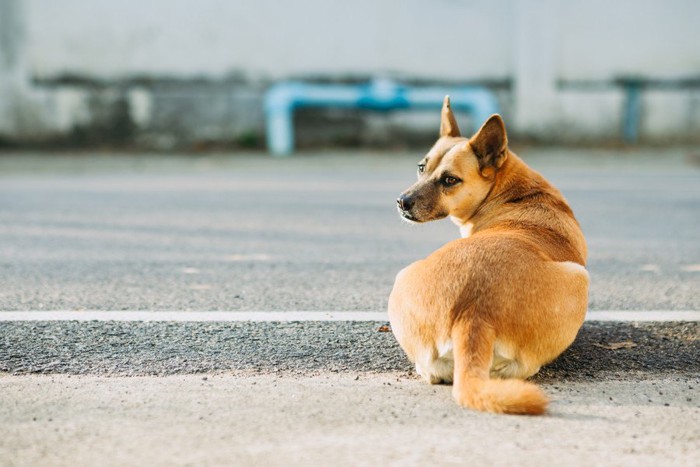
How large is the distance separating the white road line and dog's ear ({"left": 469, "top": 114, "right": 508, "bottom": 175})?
86cm

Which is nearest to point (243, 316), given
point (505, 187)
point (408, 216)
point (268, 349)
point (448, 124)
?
point (268, 349)

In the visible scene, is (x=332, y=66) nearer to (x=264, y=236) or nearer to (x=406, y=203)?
(x=264, y=236)

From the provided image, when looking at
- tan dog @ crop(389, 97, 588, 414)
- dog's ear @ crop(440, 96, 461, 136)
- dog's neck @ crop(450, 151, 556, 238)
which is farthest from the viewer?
dog's ear @ crop(440, 96, 461, 136)

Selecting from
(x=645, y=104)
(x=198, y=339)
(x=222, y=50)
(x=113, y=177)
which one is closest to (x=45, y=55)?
(x=222, y=50)

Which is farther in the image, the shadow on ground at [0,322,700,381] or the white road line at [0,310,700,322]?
the white road line at [0,310,700,322]

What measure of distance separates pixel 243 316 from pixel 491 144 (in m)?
1.43

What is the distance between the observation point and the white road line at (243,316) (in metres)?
4.00

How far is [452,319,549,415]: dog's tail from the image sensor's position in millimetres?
2730

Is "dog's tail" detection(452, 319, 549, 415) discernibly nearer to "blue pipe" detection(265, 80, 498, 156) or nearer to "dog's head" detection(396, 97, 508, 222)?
"dog's head" detection(396, 97, 508, 222)

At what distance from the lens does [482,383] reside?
2785mm

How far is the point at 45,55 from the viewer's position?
46.3 ft

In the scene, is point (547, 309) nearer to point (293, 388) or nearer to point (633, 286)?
point (293, 388)

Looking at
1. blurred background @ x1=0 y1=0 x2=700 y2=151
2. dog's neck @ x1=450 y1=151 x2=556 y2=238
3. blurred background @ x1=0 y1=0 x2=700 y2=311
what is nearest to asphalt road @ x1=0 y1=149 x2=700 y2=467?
dog's neck @ x1=450 y1=151 x2=556 y2=238

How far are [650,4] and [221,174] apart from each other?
865 cm
